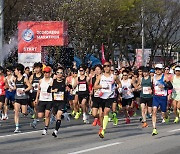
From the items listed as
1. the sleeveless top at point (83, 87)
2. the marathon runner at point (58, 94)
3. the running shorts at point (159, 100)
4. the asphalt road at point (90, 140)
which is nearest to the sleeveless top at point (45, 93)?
the marathon runner at point (58, 94)

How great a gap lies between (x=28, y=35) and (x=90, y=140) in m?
18.0

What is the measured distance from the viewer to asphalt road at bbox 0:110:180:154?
532 inches

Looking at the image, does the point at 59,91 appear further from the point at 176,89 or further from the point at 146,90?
the point at 176,89

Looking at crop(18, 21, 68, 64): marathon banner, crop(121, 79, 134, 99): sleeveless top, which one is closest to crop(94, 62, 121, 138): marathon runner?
crop(121, 79, 134, 99): sleeveless top

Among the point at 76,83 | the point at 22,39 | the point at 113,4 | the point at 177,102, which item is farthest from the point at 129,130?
the point at 113,4

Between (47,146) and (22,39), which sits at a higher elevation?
(22,39)

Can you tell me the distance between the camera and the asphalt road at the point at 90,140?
13516 mm

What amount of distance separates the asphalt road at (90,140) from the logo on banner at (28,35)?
13298mm

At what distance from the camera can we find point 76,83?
22469 mm

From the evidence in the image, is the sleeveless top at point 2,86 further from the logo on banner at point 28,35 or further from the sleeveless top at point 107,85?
the logo on banner at point 28,35

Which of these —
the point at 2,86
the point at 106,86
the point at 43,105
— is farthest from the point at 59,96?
the point at 2,86

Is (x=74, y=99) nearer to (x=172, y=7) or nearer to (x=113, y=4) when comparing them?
(x=113, y=4)

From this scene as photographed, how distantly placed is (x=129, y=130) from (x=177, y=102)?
8.79 ft

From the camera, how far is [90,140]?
1549 centimetres
